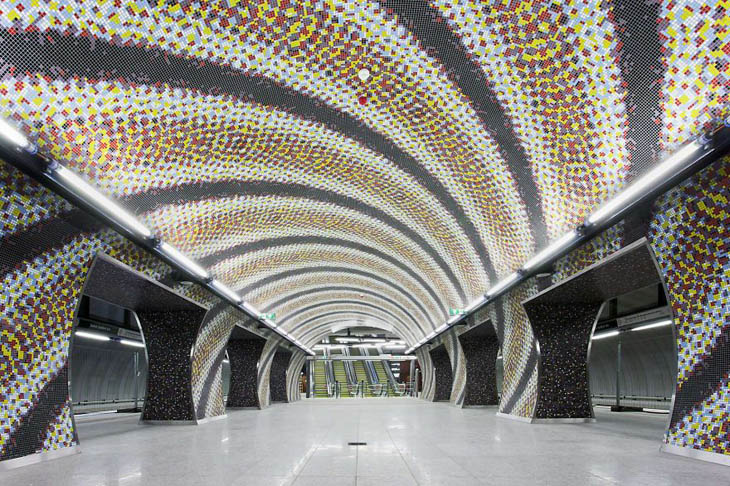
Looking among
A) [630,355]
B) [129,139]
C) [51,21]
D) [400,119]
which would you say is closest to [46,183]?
[129,139]

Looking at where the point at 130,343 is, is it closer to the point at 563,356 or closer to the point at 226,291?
the point at 226,291

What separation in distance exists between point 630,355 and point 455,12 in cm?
2677

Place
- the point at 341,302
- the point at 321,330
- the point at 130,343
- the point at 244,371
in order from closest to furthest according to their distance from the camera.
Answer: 1. the point at 130,343
2. the point at 244,371
3. the point at 341,302
4. the point at 321,330

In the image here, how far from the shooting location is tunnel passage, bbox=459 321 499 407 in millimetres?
23984

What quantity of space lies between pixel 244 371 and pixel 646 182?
885 inches

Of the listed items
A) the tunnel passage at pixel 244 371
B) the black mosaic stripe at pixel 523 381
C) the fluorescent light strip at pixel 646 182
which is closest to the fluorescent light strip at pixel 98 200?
the fluorescent light strip at pixel 646 182

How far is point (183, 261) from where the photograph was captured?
1223cm

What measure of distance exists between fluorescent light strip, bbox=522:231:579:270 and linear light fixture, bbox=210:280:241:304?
8418 mm

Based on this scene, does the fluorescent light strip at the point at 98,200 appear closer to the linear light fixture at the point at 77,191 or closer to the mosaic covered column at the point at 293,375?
the linear light fixture at the point at 77,191

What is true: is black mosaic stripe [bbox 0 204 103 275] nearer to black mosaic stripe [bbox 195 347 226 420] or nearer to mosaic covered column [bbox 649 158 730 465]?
black mosaic stripe [bbox 195 347 226 420]

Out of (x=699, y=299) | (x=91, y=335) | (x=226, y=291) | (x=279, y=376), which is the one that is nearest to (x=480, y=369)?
(x=226, y=291)

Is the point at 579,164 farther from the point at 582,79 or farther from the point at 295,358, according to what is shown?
the point at 295,358

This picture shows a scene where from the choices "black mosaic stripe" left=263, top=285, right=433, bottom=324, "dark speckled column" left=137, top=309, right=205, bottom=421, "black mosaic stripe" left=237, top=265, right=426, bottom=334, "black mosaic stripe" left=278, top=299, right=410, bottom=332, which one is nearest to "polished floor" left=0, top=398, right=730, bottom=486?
"dark speckled column" left=137, top=309, right=205, bottom=421

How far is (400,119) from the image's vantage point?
8852mm
